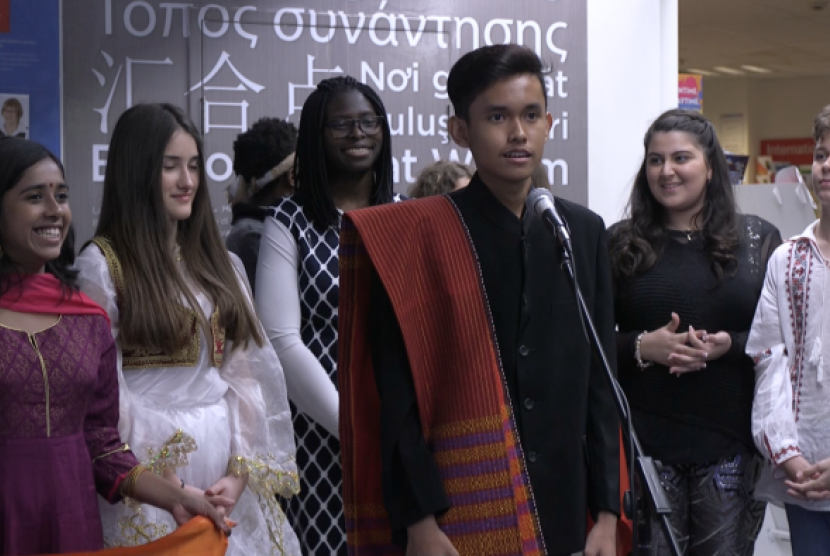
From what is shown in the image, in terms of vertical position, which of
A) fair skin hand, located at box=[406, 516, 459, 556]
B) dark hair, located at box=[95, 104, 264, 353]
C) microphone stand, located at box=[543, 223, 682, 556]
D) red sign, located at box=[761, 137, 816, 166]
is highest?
red sign, located at box=[761, 137, 816, 166]

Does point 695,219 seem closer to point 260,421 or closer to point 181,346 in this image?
point 260,421

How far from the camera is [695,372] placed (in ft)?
9.75

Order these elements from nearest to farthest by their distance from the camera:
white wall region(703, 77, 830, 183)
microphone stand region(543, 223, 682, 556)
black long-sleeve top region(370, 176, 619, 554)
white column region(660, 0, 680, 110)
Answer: microphone stand region(543, 223, 682, 556), black long-sleeve top region(370, 176, 619, 554), white column region(660, 0, 680, 110), white wall region(703, 77, 830, 183)

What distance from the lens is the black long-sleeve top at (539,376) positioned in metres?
1.97

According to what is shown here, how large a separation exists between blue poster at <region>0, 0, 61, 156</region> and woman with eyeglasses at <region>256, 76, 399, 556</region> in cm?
191

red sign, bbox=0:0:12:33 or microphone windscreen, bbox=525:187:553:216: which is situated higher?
red sign, bbox=0:0:12:33

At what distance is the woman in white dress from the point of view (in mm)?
2412

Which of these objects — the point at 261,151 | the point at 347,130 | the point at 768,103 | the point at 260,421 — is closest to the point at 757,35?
the point at 768,103

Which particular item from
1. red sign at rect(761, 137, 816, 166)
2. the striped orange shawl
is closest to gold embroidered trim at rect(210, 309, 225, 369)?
the striped orange shawl

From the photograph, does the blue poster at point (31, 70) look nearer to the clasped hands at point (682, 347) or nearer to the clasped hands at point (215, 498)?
the clasped hands at point (215, 498)

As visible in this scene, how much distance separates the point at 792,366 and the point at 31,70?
315cm

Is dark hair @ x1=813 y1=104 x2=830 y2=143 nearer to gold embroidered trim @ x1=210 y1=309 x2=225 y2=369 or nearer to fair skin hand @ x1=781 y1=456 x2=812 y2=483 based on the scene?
fair skin hand @ x1=781 y1=456 x2=812 y2=483

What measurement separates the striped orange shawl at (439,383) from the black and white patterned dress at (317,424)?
75cm

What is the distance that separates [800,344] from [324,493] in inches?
51.4
